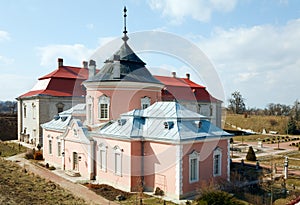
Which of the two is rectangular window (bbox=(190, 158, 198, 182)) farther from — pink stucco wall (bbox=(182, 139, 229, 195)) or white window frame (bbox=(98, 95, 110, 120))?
white window frame (bbox=(98, 95, 110, 120))

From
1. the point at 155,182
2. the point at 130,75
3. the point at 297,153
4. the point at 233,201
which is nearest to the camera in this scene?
the point at 233,201

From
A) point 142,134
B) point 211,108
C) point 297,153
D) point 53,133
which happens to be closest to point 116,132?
point 142,134

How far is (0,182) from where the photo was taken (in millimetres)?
15477

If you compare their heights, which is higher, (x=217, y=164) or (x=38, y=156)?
(x=217, y=164)

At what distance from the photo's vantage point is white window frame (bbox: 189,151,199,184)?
567 inches

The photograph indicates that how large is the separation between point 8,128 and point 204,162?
35150 millimetres

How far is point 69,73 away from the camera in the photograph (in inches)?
1310

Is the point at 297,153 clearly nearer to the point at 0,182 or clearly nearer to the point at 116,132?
the point at 116,132

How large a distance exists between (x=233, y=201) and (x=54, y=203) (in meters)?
7.99

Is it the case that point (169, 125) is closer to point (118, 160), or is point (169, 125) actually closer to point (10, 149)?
point (118, 160)

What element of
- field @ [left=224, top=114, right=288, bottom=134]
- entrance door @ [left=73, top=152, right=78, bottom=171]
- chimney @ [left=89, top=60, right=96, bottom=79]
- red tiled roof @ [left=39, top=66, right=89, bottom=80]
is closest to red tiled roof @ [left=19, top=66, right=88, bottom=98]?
red tiled roof @ [left=39, top=66, right=89, bottom=80]

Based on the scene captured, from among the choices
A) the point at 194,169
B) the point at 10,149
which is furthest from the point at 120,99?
the point at 10,149

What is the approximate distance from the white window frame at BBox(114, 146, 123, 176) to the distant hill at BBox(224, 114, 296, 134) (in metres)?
39.7

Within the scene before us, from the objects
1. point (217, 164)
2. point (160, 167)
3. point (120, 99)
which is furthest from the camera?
point (120, 99)
